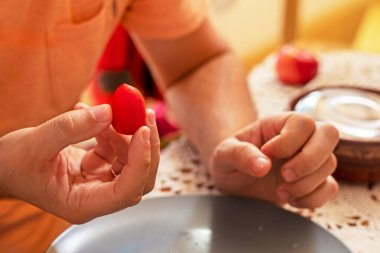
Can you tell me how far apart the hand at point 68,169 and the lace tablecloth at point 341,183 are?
260 mm

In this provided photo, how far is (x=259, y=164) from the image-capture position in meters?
0.68

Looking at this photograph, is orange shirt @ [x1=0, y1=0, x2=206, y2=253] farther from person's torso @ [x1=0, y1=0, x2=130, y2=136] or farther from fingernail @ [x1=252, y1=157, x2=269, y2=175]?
fingernail @ [x1=252, y1=157, x2=269, y2=175]

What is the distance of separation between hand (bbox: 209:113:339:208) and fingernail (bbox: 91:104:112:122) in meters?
0.24

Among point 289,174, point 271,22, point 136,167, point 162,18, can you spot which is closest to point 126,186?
point 136,167

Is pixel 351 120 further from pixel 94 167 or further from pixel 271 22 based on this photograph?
pixel 271 22

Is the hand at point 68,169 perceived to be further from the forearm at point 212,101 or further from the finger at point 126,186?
the forearm at point 212,101

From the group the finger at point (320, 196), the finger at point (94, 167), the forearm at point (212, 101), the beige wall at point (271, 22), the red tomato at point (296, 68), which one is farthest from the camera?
the beige wall at point (271, 22)

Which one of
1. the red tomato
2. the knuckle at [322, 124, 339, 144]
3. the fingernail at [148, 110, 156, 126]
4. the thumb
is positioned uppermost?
the thumb

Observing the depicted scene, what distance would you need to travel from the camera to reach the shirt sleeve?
3.25 feet

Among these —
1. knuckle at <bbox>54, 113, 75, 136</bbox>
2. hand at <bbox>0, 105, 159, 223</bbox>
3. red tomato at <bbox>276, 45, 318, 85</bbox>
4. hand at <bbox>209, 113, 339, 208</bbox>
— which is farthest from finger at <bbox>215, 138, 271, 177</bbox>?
red tomato at <bbox>276, 45, 318, 85</bbox>

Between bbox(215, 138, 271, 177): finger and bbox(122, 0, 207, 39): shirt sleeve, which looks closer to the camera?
bbox(215, 138, 271, 177): finger

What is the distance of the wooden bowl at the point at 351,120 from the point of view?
0.78m

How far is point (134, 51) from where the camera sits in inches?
73.6

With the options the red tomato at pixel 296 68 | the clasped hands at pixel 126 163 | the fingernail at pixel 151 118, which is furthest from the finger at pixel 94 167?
the red tomato at pixel 296 68
